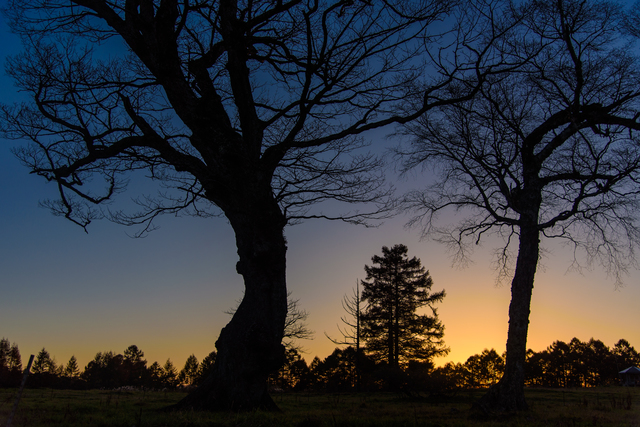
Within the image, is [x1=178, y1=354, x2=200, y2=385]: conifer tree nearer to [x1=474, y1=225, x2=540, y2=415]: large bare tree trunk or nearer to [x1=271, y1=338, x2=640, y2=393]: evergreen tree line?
[x1=271, y1=338, x2=640, y2=393]: evergreen tree line

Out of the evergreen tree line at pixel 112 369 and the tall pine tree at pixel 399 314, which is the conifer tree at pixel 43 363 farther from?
the tall pine tree at pixel 399 314

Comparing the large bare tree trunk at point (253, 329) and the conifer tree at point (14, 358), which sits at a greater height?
the large bare tree trunk at point (253, 329)

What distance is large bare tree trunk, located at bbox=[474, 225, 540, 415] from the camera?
28.2 feet

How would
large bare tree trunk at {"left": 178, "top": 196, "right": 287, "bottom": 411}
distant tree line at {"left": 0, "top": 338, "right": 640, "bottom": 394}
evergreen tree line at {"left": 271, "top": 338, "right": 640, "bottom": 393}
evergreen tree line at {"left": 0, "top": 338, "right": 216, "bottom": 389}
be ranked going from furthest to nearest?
evergreen tree line at {"left": 0, "top": 338, "right": 216, "bottom": 389} < evergreen tree line at {"left": 271, "top": 338, "right": 640, "bottom": 393} < distant tree line at {"left": 0, "top": 338, "right": 640, "bottom": 394} < large bare tree trunk at {"left": 178, "top": 196, "right": 287, "bottom": 411}

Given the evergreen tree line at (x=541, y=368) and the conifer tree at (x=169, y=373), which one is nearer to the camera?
the evergreen tree line at (x=541, y=368)

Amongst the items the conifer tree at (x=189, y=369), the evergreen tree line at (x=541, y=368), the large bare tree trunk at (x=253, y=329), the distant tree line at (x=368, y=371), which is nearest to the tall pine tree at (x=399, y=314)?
the distant tree line at (x=368, y=371)

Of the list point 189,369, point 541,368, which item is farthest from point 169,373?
point 541,368

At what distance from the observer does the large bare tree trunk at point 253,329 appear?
6.05m

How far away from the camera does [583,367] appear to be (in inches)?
2450

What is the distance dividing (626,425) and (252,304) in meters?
6.10

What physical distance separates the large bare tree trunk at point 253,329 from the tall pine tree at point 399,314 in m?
23.5

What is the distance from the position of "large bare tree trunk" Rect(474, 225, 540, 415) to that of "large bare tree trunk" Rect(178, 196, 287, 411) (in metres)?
4.92

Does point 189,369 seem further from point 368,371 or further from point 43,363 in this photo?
point 368,371

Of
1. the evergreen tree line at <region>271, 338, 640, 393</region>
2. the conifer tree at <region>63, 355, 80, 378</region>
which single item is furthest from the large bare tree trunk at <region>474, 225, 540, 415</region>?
the conifer tree at <region>63, 355, 80, 378</region>
